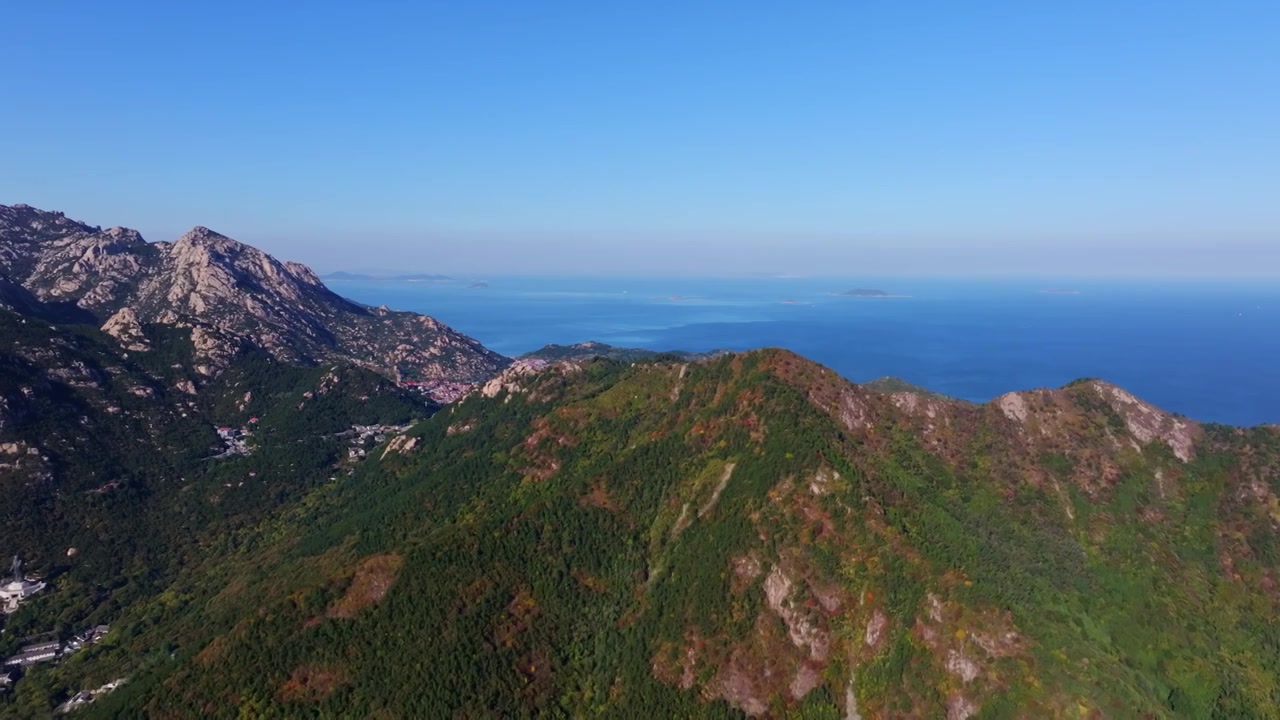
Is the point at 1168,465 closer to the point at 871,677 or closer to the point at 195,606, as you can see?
the point at 871,677

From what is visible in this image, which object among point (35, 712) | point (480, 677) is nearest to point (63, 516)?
point (35, 712)

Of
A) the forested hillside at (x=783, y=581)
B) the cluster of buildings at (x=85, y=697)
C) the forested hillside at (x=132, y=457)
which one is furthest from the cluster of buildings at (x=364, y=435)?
the cluster of buildings at (x=85, y=697)

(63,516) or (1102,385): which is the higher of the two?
(1102,385)

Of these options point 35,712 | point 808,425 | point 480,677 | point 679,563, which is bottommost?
point 35,712

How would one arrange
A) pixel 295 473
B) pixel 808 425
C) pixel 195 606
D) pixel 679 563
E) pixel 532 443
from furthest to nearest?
pixel 295 473 < pixel 532 443 < pixel 195 606 < pixel 808 425 < pixel 679 563

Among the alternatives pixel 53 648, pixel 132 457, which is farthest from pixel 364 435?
pixel 53 648

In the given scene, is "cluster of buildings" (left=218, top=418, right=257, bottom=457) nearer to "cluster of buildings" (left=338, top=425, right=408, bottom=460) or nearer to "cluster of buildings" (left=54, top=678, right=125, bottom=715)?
"cluster of buildings" (left=338, top=425, right=408, bottom=460)
